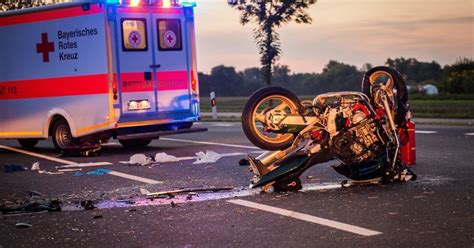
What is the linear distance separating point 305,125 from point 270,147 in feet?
1.61

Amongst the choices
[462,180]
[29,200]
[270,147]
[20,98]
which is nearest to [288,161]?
[270,147]

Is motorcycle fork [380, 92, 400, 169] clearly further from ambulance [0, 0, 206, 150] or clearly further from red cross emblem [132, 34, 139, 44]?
red cross emblem [132, 34, 139, 44]

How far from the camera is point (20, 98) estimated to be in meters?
15.6

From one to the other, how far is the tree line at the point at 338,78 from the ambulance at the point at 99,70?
18.4 meters

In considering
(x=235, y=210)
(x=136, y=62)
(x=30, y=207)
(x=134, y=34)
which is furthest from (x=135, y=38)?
(x=235, y=210)

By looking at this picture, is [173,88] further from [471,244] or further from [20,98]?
[471,244]

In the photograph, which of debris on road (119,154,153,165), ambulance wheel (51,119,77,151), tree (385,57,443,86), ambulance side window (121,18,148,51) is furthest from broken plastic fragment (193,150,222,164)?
tree (385,57,443,86)

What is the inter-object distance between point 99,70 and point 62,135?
73.4 inches

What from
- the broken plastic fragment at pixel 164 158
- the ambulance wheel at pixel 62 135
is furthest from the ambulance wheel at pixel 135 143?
the broken plastic fragment at pixel 164 158

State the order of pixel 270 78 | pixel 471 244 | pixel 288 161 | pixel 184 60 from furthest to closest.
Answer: pixel 270 78 < pixel 184 60 < pixel 288 161 < pixel 471 244

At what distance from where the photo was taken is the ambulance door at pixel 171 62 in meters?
14.7

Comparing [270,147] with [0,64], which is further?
[0,64]

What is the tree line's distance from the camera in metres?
38.2

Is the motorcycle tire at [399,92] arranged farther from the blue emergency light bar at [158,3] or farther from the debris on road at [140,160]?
the blue emergency light bar at [158,3]
